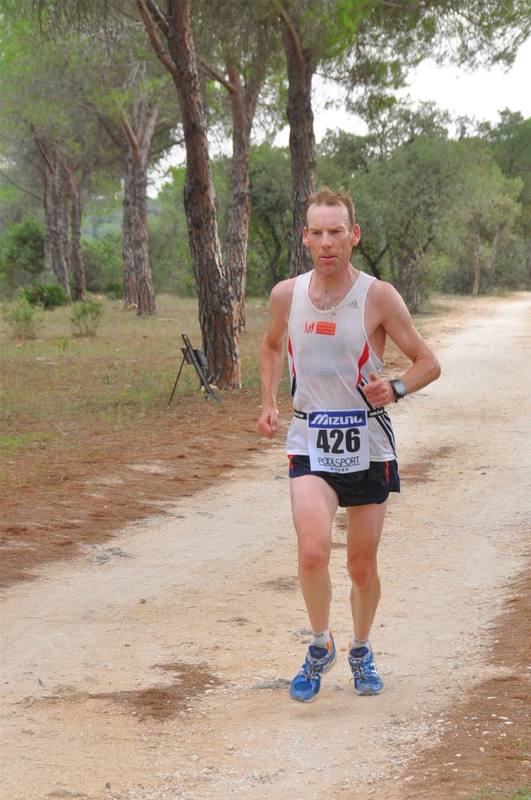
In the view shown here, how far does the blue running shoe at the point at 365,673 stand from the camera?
13.2ft

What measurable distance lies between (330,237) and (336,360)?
0.49 metres

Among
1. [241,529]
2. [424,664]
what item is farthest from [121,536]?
[424,664]

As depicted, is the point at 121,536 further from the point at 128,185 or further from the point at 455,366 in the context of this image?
the point at 128,185

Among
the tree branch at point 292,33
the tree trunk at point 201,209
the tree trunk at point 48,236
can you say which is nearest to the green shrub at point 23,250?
the tree trunk at point 48,236

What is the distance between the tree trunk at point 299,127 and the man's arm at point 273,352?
10998 mm

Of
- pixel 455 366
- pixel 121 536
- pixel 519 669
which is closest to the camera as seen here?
pixel 519 669

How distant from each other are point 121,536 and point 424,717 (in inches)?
138

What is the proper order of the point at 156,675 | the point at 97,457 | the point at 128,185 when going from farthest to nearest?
1. the point at 128,185
2. the point at 97,457
3. the point at 156,675

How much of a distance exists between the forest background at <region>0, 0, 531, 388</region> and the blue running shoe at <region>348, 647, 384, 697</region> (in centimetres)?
928

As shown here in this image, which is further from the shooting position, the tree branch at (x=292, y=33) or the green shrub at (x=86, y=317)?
the green shrub at (x=86, y=317)

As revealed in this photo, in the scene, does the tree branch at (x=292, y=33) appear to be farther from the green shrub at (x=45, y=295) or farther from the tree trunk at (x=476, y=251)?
the tree trunk at (x=476, y=251)

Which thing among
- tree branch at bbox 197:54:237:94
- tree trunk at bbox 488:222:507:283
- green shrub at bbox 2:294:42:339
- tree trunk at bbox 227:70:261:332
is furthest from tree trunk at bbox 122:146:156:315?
tree trunk at bbox 488:222:507:283

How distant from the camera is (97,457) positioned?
9.38 metres

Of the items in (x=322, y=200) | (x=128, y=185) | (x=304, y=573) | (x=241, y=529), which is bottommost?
(x=241, y=529)
